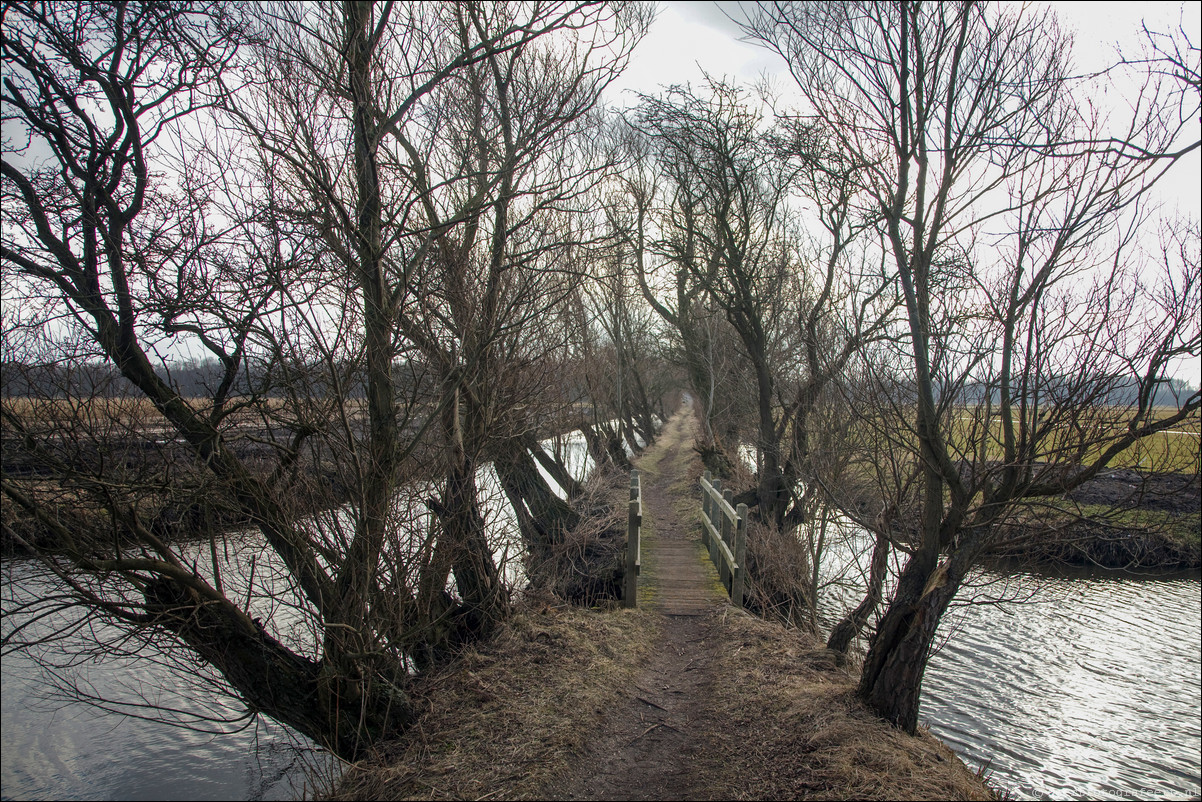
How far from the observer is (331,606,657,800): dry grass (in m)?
5.17

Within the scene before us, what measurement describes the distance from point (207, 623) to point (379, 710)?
1743 mm

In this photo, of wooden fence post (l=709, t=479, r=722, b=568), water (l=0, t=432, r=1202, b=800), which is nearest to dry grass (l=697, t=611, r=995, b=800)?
water (l=0, t=432, r=1202, b=800)

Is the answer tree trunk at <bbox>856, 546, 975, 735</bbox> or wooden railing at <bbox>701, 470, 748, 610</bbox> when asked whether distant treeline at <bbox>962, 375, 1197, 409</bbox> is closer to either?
tree trunk at <bbox>856, 546, 975, 735</bbox>

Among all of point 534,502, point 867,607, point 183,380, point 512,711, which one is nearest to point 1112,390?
point 867,607

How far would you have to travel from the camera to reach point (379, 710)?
6.38 m

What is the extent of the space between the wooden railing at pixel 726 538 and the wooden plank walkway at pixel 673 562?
195 millimetres

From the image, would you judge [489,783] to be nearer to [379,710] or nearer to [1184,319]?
[379,710]

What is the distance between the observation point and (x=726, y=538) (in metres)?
12.6

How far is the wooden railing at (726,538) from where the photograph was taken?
9.82 meters

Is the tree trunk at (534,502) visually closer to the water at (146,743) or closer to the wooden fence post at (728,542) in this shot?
the water at (146,743)

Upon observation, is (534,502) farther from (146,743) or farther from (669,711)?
(146,743)

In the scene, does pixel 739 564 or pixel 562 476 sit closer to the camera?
pixel 739 564

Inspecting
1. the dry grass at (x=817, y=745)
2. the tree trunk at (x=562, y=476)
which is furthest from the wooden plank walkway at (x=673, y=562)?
the dry grass at (x=817, y=745)

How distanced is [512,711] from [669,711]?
5.05 feet
